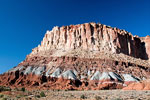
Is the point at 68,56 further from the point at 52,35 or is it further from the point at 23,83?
the point at 52,35

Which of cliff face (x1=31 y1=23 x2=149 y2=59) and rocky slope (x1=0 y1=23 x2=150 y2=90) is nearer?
rocky slope (x1=0 y1=23 x2=150 y2=90)

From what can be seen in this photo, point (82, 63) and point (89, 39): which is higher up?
point (89, 39)

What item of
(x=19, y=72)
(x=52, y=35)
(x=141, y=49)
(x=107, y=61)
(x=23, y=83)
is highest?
(x=52, y=35)

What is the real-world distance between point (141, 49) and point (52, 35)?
60.9 m

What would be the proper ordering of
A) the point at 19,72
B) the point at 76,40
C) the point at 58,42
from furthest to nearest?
the point at 58,42, the point at 76,40, the point at 19,72

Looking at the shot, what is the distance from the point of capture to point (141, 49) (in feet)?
306

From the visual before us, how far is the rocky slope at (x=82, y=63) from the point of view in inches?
1752

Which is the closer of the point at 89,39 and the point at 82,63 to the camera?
the point at 82,63

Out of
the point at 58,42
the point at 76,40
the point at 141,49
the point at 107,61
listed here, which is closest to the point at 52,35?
the point at 58,42

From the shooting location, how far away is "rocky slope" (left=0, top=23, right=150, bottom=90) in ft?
146

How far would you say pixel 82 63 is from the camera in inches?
2148

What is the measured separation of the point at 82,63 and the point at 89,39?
788 inches

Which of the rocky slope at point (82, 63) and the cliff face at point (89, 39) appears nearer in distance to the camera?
the rocky slope at point (82, 63)

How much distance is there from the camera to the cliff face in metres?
69.1
